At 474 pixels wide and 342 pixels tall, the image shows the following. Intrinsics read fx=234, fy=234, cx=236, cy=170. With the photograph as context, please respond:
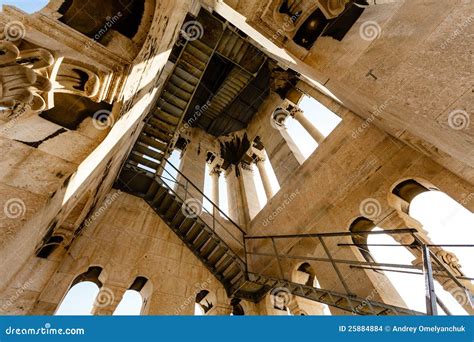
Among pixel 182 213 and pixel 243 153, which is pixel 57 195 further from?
pixel 243 153

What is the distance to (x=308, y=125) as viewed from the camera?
35.3 feet

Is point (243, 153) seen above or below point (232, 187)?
above

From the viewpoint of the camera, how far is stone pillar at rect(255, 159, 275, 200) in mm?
11820

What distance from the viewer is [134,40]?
414 cm

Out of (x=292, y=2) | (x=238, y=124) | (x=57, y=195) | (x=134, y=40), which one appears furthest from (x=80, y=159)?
(x=238, y=124)

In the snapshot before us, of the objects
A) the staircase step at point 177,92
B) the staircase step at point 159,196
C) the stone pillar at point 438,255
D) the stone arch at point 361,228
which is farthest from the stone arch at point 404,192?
the staircase step at point 177,92

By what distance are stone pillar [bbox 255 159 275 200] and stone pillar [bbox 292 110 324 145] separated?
3.32 meters

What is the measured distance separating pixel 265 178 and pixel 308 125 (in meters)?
3.62

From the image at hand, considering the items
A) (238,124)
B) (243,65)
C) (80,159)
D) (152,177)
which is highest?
(243,65)

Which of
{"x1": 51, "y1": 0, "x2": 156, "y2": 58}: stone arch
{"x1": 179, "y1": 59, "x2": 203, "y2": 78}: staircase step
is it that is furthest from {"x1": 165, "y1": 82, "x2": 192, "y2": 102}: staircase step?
{"x1": 51, "y1": 0, "x2": 156, "y2": 58}: stone arch

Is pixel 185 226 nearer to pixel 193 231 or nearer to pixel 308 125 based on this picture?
pixel 193 231

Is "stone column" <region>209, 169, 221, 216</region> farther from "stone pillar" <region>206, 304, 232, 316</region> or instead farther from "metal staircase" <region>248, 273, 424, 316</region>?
"metal staircase" <region>248, 273, 424, 316</region>

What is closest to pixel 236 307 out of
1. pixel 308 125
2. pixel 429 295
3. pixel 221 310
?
pixel 221 310

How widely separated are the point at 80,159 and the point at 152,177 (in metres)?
5.22
